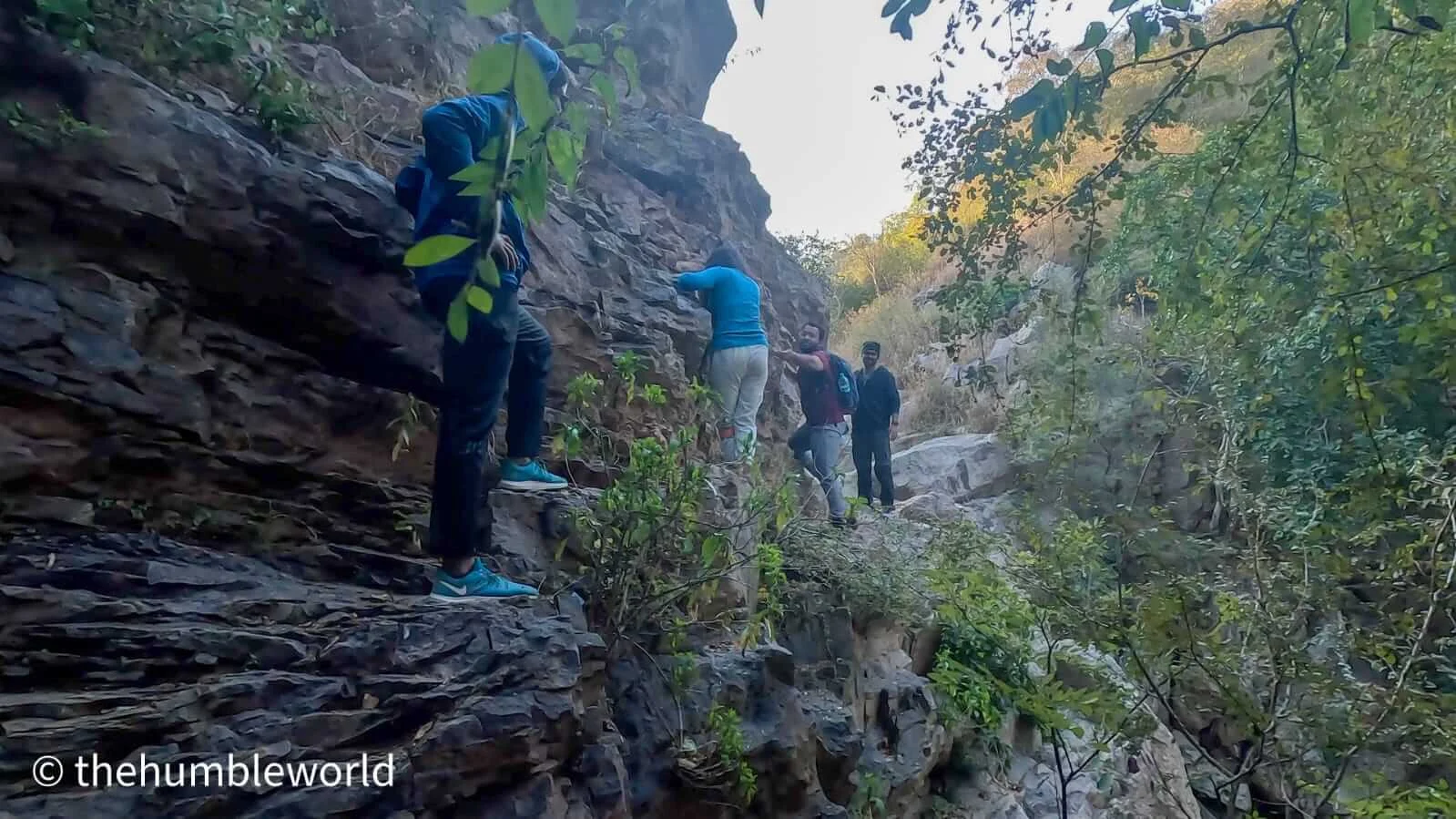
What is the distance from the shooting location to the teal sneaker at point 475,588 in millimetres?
3127

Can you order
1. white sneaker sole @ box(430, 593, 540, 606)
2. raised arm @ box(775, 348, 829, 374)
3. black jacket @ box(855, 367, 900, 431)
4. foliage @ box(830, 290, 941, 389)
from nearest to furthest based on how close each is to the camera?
1. white sneaker sole @ box(430, 593, 540, 606)
2. raised arm @ box(775, 348, 829, 374)
3. black jacket @ box(855, 367, 900, 431)
4. foliage @ box(830, 290, 941, 389)

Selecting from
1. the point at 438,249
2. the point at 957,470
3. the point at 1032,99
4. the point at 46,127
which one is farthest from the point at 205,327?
the point at 957,470

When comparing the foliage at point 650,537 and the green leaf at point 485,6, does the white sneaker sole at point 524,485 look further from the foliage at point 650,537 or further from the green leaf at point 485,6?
the green leaf at point 485,6

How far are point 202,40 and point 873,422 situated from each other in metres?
6.52

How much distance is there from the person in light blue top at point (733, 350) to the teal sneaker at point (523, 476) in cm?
221

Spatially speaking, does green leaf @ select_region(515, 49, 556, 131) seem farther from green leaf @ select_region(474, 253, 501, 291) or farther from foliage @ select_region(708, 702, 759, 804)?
foliage @ select_region(708, 702, 759, 804)

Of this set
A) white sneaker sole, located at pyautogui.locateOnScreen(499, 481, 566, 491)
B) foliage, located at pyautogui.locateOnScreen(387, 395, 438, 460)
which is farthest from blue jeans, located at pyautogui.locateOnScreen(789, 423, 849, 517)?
foliage, located at pyautogui.locateOnScreen(387, 395, 438, 460)

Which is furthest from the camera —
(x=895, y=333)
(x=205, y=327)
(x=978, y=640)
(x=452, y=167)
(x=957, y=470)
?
(x=895, y=333)

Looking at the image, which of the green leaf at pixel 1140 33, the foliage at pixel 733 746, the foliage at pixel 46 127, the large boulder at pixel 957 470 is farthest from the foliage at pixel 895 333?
the foliage at pixel 46 127

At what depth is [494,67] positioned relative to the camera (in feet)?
3.38

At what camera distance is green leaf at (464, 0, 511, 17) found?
38.1 inches

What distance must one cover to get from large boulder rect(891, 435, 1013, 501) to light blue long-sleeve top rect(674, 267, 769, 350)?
697 cm

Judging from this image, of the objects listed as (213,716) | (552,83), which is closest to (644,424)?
(552,83)

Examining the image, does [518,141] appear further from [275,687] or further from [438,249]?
[275,687]
